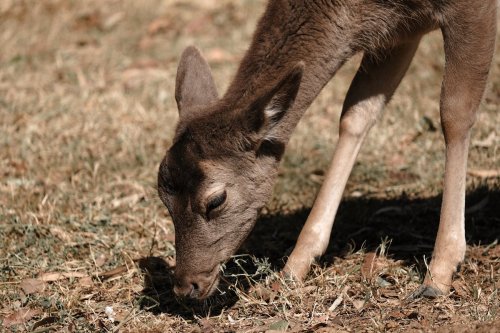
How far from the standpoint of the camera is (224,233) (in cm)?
555

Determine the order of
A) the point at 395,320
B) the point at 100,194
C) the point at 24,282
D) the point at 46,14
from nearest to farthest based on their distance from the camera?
the point at 395,320 → the point at 24,282 → the point at 100,194 → the point at 46,14

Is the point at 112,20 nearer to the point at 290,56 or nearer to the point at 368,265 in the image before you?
the point at 290,56

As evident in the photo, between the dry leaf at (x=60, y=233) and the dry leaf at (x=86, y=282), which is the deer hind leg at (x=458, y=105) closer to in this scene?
the dry leaf at (x=86, y=282)

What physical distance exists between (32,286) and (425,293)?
106 inches

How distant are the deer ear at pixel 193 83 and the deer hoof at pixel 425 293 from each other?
6.18 ft

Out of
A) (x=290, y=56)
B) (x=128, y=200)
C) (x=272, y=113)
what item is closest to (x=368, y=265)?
(x=272, y=113)

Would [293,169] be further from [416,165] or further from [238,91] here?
[238,91]

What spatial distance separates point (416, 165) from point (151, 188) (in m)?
2.45

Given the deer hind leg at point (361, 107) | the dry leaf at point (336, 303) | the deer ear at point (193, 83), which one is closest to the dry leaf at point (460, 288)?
the dry leaf at point (336, 303)

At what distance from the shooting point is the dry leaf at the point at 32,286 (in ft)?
19.7

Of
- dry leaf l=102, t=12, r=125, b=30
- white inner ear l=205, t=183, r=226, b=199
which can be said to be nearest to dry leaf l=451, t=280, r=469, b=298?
white inner ear l=205, t=183, r=226, b=199

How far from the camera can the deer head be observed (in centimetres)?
538

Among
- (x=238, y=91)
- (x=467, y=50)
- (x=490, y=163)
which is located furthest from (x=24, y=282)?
(x=490, y=163)

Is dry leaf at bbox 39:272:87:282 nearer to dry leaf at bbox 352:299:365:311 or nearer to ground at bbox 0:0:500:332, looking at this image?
ground at bbox 0:0:500:332
